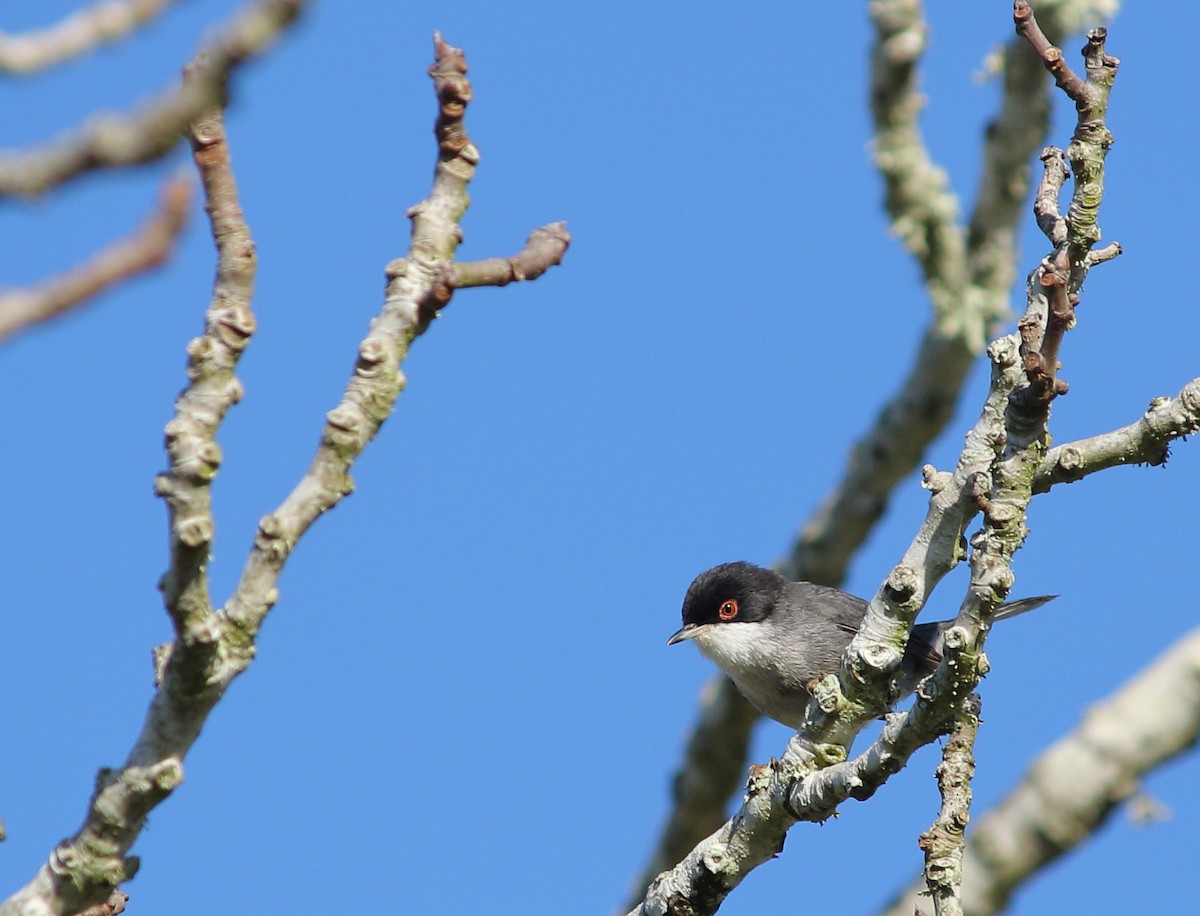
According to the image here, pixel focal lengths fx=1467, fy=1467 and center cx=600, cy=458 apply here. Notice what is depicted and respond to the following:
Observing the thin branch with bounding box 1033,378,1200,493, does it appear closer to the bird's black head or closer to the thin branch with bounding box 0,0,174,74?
the thin branch with bounding box 0,0,174,74

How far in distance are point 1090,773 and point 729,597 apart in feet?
7.81

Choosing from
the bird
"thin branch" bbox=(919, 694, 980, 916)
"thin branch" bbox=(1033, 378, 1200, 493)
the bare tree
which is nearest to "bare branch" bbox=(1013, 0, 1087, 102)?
the bare tree

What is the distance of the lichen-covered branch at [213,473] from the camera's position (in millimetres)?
3273

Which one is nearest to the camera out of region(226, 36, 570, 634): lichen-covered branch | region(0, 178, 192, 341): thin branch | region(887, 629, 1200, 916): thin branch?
region(0, 178, 192, 341): thin branch

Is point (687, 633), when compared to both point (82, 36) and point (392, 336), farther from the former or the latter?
point (82, 36)

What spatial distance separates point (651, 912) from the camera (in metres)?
4.90

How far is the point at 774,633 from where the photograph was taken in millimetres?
8039

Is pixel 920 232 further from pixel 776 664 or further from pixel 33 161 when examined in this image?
pixel 33 161

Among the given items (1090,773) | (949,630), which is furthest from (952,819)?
(1090,773)

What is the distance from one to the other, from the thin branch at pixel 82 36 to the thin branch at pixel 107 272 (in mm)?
217

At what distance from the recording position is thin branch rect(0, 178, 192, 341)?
183cm

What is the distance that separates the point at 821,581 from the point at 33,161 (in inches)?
358

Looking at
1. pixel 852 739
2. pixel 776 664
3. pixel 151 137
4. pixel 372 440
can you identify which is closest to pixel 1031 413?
pixel 852 739

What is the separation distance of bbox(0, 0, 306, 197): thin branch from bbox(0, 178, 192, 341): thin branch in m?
0.12
